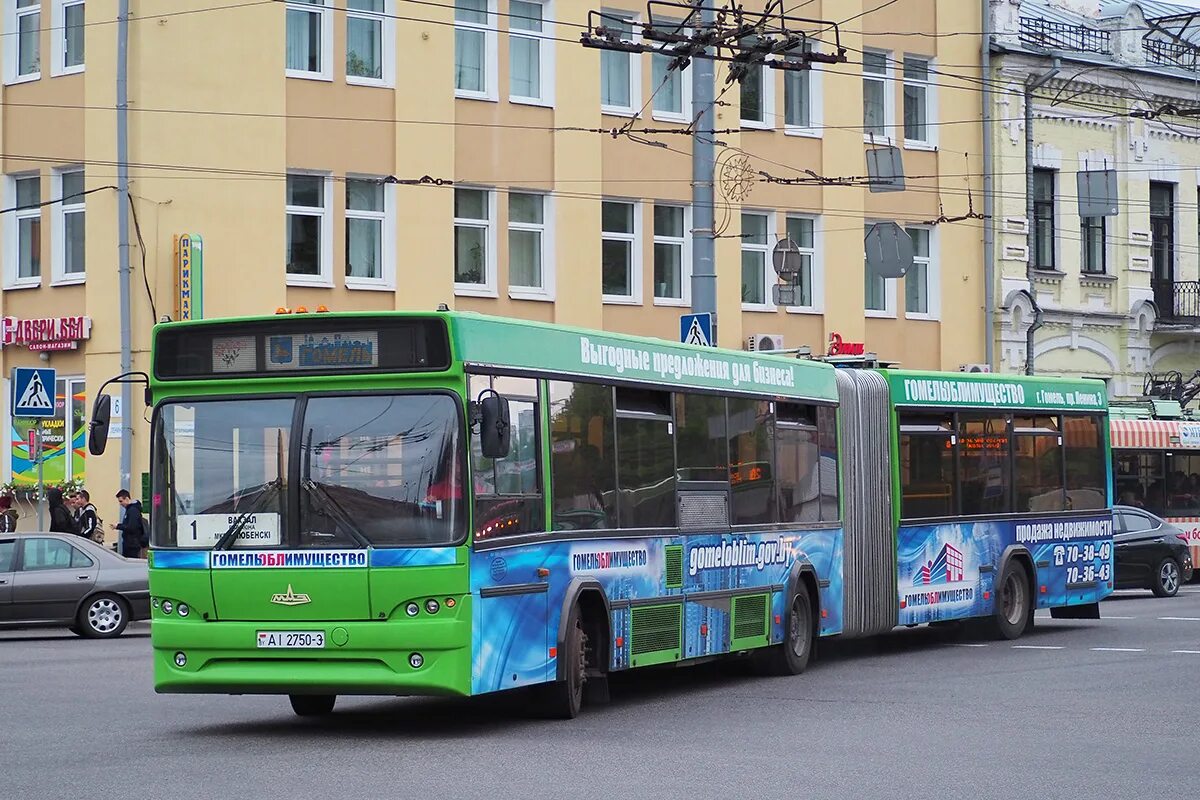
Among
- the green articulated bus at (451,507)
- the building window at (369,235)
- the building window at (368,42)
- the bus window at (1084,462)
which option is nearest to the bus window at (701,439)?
the green articulated bus at (451,507)

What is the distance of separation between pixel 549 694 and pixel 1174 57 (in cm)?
3556

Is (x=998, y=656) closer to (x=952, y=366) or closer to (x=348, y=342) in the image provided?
(x=348, y=342)

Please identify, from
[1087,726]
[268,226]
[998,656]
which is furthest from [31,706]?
[268,226]

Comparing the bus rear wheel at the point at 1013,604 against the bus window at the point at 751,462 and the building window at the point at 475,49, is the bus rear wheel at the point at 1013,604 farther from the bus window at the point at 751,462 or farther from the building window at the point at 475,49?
the building window at the point at 475,49

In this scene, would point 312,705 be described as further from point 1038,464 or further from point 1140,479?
point 1140,479

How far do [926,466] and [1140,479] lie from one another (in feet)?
51.4

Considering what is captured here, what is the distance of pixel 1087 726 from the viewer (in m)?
13.9

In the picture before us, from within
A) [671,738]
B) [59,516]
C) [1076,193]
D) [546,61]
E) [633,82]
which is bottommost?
[671,738]

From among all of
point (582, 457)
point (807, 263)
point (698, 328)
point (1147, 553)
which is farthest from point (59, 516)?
point (807, 263)

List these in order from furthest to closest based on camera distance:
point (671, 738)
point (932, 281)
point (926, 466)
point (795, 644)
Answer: point (932, 281)
point (926, 466)
point (795, 644)
point (671, 738)

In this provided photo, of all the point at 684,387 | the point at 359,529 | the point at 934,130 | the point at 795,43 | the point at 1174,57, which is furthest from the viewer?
the point at 1174,57

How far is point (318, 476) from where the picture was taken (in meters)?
13.0

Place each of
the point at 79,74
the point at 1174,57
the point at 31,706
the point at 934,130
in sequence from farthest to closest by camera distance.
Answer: the point at 1174,57
the point at 934,130
the point at 79,74
the point at 31,706

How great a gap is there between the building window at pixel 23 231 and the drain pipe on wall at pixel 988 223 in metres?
18.3
